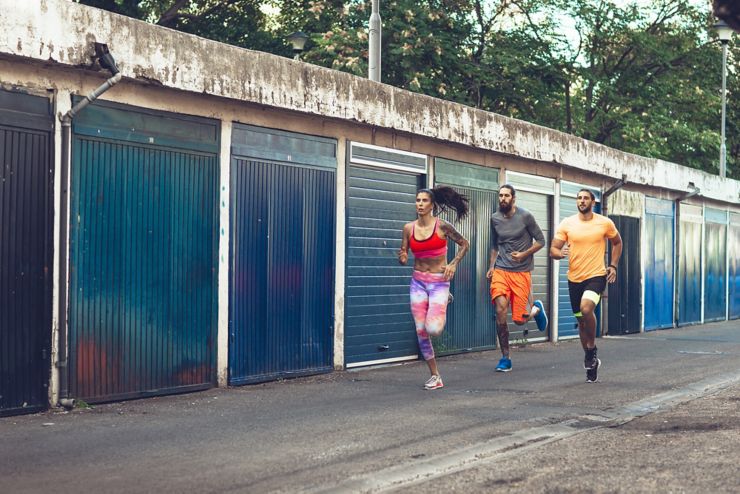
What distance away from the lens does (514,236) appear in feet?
42.4

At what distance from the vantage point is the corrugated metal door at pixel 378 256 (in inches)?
531

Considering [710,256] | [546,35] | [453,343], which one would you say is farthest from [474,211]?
[546,35]

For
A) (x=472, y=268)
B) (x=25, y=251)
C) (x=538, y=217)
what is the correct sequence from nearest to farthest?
(x=25, y=251) → (x=472, y=268) → (x=538, y=217)

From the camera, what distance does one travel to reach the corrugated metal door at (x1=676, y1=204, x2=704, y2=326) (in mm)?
25906

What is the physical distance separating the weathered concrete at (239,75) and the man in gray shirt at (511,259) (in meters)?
1.88

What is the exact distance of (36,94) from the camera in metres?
9.16

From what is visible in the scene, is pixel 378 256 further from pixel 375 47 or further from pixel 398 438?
pixel 398 438

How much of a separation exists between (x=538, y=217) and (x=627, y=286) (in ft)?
14.5

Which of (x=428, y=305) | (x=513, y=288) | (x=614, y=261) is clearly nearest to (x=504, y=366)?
(x=513, y=288)

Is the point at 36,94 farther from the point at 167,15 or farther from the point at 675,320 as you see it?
the point at 167,15

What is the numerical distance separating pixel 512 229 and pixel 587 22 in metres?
26.1

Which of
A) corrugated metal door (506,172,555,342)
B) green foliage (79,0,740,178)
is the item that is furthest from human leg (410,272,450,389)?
green foliage (79,0,740,178)

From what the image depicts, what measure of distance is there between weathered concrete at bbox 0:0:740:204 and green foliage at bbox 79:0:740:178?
476 inches

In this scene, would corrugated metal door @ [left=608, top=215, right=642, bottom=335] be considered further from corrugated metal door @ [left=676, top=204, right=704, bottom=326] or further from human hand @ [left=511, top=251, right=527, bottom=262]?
human hand @ [left=511, top=251, right=527, bottom=262]
